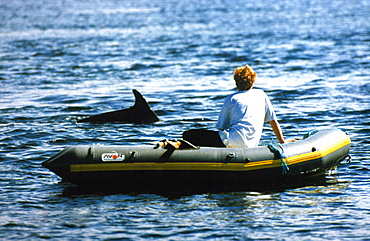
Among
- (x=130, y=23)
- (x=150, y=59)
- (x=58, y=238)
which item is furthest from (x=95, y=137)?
(x=130, y=23)

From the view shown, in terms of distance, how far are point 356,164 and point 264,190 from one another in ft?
7.12

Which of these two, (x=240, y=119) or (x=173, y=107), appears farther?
(x=173, y=107)

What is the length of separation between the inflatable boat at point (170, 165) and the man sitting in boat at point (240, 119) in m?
0.27

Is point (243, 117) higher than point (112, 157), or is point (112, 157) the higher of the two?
point (243, 117)

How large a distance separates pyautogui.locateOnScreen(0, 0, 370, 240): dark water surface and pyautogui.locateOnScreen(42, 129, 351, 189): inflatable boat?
0.22 meters

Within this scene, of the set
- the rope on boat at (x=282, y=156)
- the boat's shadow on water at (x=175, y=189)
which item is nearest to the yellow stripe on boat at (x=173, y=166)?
the rope on boat at (x=282, y=156)

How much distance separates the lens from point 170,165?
28.9 ft

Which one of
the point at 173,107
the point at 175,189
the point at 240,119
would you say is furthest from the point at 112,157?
the point at 173,107

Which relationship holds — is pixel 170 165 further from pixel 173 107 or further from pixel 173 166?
pixel 173 107

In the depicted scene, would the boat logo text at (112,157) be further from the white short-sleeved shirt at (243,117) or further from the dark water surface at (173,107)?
the white short-sleeved shirt at (243,117)

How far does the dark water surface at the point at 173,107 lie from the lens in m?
7.83

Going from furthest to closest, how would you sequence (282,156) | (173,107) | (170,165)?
(173,107) → (282,156) → (170,165)

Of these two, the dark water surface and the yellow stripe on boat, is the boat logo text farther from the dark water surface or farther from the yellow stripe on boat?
the dark water surface

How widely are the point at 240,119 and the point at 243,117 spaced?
54 mm
